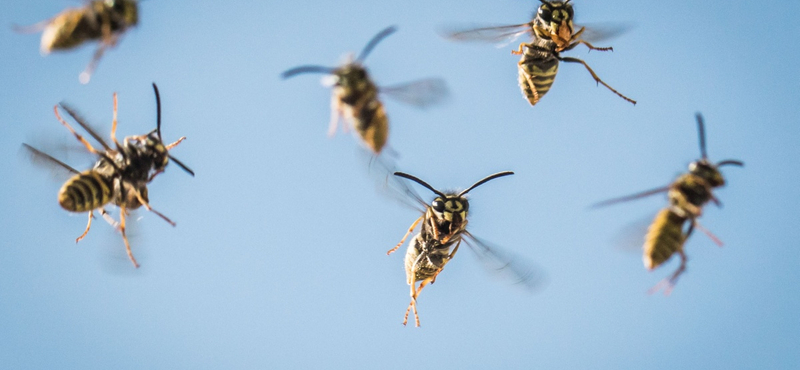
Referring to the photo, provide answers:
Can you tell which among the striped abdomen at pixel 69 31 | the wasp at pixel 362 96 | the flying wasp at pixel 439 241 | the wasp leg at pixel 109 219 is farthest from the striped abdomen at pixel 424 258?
the striped abdomen at pixel 69 31

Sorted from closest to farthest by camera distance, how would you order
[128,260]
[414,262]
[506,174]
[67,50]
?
[67,50] → [128,260] → [414,262] → [506,174]

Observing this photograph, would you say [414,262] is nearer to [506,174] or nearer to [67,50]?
[506,174]

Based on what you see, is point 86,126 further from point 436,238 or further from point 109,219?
point 436,238

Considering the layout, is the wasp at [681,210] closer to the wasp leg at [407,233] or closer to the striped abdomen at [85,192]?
the wasp leg at [407,233]

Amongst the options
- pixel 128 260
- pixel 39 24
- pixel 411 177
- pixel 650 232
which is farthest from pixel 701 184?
→ pixel 39 24

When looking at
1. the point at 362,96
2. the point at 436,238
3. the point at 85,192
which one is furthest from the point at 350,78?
the point at 85,192

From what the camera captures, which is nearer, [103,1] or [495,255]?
[103,1]
